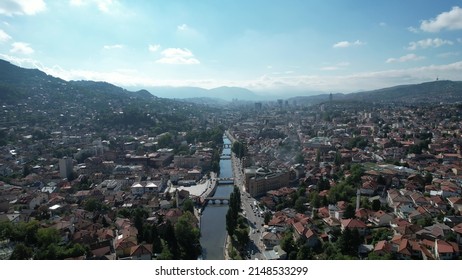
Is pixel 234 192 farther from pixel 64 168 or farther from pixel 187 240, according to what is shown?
pixel 64 168

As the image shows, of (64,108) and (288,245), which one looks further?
(64,108)

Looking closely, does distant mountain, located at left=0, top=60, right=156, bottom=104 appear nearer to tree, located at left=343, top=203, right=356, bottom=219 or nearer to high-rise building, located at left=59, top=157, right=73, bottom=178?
high-rise building, located at left=59, top=157, right=73, bottom=178

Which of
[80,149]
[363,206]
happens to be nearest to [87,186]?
[80,149]

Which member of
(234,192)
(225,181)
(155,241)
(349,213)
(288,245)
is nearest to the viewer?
(288,245)

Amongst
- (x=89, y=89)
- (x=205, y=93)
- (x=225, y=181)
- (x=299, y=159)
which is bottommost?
(x=225, y=181)

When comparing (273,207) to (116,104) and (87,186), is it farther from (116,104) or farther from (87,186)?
(116,104)

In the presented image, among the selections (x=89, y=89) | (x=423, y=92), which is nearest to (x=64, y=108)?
(x=89, y=89)

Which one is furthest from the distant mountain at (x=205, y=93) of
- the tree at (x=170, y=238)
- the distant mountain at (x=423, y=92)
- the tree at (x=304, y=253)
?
the tree at (x=304, y=253)

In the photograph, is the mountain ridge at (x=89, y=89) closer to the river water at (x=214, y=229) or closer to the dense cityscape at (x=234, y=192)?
the dense cityscape at (x=234, y=192)
